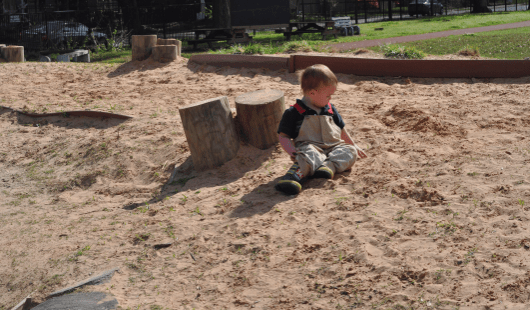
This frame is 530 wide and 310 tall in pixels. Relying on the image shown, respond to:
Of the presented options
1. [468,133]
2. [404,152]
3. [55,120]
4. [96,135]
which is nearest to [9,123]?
[55,120]

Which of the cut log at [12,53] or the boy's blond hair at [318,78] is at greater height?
the cut log at [12,53]

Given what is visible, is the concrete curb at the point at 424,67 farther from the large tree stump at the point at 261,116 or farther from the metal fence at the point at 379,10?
the metal fence at the point at 379,10

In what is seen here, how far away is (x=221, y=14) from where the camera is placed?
1767 centimetres

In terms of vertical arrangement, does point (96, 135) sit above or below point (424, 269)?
above

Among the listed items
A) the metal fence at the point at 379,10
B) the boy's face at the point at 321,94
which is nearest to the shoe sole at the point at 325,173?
the boy's face at the point at 321,94

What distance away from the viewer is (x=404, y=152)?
16.4ft

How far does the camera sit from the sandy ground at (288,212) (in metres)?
3.17

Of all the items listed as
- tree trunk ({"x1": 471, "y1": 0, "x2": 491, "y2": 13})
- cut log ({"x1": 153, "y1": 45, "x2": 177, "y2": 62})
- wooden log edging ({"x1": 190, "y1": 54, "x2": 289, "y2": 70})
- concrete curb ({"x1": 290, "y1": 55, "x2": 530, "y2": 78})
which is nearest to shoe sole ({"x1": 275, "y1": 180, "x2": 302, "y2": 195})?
concrete curb ({"x1": 290, "y1": 55, "x2": 530, "y2": 78})

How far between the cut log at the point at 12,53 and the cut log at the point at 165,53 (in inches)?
129

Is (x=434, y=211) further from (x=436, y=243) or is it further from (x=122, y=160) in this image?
(x=122, y=160)

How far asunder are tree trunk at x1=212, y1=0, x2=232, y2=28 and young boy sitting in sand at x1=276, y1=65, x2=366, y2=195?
1358cm

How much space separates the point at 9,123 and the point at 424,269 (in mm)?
6458

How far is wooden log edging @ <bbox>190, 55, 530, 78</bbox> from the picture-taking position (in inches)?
281

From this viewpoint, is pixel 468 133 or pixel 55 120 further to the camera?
pixel 55 120
